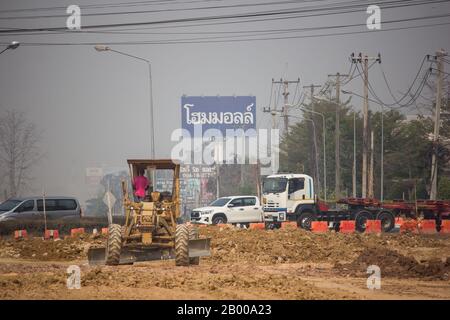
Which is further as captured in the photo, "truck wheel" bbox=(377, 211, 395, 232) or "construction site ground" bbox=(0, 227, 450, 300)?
"truck wheel" bbox=(377, 211, 395, 232)

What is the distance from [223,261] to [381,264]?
5.28 metres

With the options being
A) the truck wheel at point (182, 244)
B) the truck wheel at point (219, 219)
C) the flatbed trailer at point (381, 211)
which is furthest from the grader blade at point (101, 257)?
the flatbed trailer at point (381, 211)

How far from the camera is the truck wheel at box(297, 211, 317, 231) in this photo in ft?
145

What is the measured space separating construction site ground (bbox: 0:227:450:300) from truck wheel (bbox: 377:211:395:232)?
Result: 1085 cm

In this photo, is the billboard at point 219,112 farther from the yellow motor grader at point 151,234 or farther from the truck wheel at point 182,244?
the truck wheel at point 182,244

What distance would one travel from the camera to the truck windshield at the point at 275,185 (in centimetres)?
4441

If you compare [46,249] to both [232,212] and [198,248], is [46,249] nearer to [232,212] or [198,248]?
[198,248]

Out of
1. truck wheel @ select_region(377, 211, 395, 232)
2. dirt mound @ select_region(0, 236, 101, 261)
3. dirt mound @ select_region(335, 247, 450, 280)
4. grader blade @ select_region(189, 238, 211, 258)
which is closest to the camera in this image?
dirt mound @ select_region(335, 247, 450, 280)

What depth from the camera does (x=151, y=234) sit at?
20812mm

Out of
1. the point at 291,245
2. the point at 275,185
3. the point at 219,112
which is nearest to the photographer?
the point at 291,245

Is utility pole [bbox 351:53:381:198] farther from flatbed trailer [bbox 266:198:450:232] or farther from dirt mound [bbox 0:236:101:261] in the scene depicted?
dirt mound [bbox 0:236:101:261]

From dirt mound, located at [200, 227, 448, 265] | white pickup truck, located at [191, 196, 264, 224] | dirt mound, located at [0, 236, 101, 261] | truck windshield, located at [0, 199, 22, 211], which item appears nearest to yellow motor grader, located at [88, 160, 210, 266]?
dirt mound, located at [200, 227, 448, 265]

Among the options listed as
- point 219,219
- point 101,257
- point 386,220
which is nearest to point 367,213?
point 386,220

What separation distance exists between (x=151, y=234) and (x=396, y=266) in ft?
21.0
